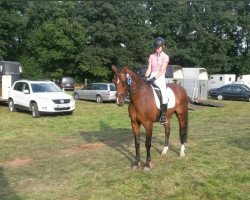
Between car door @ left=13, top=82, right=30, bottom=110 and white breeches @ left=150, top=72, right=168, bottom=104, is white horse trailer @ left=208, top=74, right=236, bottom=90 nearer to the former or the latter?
car door @ left=13, top=82, right=30, bottom=110

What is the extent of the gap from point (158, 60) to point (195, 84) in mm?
20079

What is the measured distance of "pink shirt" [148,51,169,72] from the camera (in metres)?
8.21

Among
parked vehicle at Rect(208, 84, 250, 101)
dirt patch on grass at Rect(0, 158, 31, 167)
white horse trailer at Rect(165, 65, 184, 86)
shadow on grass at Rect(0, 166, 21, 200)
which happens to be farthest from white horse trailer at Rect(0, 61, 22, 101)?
parked vehicle at Rect(208, 84, 250, 101)

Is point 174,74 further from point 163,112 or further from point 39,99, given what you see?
point 163,112

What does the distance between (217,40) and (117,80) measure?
51.8 metres

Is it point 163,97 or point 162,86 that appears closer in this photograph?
point 163,97

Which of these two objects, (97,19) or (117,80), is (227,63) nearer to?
(97,19)

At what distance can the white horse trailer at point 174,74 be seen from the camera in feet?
90.5

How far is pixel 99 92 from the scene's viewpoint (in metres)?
28.4

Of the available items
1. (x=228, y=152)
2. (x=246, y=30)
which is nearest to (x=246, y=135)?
(x=228, y=152)

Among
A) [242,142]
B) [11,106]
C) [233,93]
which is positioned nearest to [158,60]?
[242,142]

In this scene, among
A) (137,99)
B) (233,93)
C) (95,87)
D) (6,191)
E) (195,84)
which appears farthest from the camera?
(233,93)

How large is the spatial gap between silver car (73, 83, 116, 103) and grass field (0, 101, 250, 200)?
13701 millimetres

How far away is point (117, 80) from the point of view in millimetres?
7559
